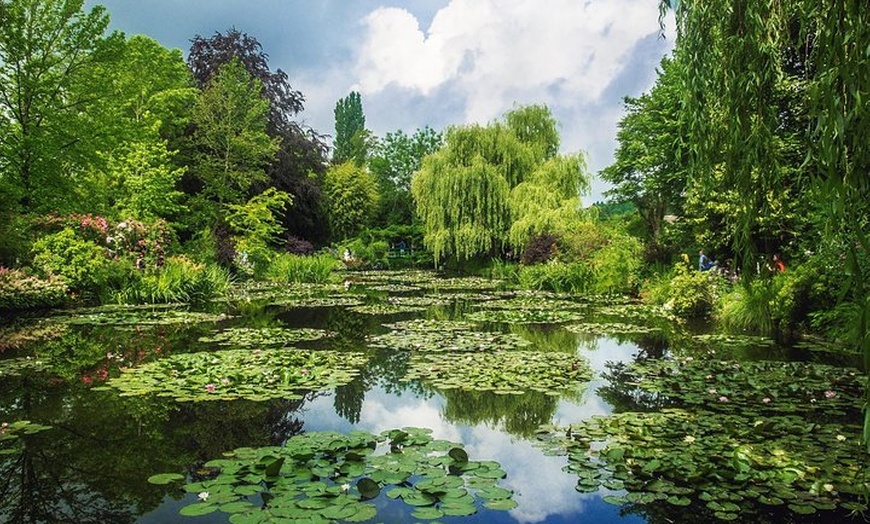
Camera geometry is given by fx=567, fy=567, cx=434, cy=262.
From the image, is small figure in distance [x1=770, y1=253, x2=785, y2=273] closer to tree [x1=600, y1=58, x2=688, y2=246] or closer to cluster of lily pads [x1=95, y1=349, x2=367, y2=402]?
tree [x1=600, y1=58, x2=688, y2=246]

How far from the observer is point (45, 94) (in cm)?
1260

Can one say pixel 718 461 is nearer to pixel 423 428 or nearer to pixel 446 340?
pixel 423 428

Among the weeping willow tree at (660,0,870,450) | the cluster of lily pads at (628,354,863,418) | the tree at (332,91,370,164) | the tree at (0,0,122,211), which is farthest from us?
the tree at (332,91,370,164)

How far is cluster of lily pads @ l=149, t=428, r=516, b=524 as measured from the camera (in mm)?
2859

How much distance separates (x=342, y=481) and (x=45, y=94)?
13347mm

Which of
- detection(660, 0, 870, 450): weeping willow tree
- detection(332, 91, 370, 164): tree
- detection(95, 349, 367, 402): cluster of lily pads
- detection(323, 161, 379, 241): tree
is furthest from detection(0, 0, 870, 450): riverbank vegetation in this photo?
detection(332, 91, 370, 164): tree

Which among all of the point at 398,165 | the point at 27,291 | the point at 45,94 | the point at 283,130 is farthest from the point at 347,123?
the point at 27,291

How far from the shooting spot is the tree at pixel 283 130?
24219 mm

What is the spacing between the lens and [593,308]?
1232 centimetres

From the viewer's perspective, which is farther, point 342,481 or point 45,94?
point 45,94

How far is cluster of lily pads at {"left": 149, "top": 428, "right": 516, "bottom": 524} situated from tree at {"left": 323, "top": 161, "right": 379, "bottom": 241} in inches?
1184

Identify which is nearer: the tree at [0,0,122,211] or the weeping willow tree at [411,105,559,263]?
the tree at [0,0,122,211]

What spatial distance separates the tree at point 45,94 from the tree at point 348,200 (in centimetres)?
2013

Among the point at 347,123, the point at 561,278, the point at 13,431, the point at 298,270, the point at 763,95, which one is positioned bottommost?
the point at 13,431
